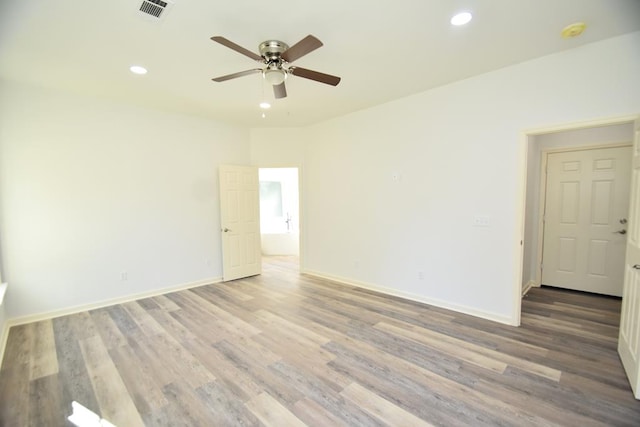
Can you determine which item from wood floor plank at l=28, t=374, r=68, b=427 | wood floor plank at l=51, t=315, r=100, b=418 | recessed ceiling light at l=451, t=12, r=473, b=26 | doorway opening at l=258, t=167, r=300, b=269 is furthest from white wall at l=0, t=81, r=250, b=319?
recessed ceiling light at l=451, t=12, r=473, b=26

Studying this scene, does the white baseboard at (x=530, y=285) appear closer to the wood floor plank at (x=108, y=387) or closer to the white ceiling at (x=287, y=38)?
the white ceiling at (x=287, y=38)

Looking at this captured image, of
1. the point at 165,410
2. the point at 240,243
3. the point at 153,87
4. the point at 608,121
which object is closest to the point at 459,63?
the point at 608,121

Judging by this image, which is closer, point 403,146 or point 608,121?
point 608,121

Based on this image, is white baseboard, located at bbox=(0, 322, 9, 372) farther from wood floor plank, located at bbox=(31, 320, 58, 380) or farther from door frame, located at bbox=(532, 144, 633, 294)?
door frame, located at bbox=(532, 144, 633, 294)

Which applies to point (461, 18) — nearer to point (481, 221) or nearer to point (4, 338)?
point (481, 221)

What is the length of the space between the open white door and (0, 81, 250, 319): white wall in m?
5.17

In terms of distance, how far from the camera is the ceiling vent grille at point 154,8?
196 centimetres

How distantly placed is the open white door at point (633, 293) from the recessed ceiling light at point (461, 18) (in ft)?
5.49

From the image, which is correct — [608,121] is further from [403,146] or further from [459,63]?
[403,146]

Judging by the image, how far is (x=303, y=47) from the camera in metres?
2.03

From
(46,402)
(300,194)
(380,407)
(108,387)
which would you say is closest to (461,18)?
(380,407)

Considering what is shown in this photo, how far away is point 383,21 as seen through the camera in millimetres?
2195

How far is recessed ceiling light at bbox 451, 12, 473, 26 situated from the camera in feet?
6.93

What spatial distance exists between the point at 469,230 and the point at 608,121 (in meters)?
1.59
